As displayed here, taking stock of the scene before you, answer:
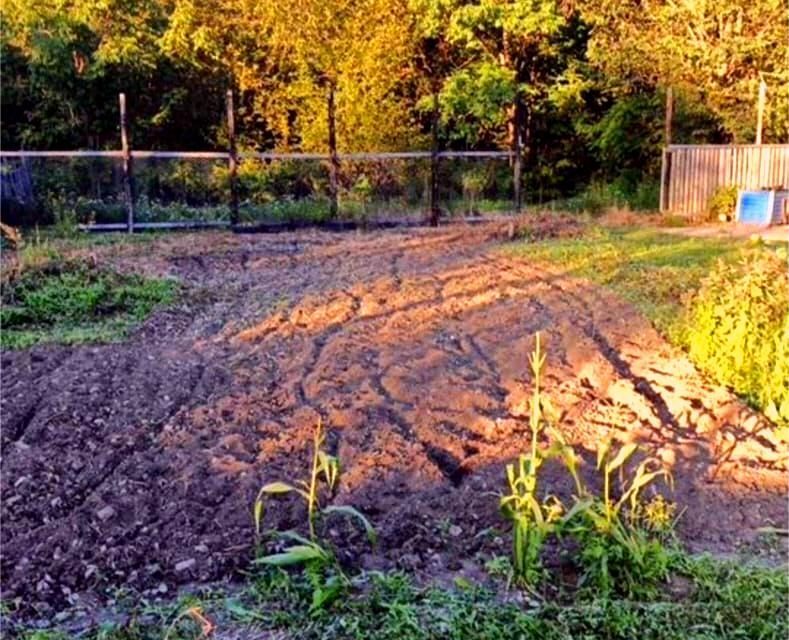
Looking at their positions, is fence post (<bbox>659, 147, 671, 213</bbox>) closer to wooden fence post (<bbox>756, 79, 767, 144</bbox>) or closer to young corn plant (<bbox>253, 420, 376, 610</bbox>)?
wooden fence post (<bbox>756, 79, 767, 144</bbox>)

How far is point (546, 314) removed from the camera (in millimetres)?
5734

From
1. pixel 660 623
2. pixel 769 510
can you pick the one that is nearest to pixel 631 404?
pixel 769 510

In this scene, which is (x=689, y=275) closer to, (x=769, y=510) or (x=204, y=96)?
(x=769, y=510)

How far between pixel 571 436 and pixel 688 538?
2.73 ft

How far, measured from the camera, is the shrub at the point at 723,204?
12.1 m

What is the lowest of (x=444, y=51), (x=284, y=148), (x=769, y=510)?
(x=769, y=510)

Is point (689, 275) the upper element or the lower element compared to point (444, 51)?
lower

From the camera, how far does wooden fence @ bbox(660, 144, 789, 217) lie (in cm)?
1244

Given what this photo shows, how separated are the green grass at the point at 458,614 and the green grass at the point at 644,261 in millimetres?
2844

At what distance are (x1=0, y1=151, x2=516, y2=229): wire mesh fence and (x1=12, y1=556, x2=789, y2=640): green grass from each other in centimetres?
909

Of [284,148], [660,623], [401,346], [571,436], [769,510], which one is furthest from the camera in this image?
[284,148]

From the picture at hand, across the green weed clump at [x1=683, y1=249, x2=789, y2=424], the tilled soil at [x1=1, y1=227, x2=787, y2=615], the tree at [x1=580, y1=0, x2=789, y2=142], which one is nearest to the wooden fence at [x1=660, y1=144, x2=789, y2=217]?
the tree at [x1=580, y1=0, x2=789, y2=142]

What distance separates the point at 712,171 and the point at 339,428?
1034 centimetres

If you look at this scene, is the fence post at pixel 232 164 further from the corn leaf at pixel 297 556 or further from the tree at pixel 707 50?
the corn leaf at pixel 297 556
